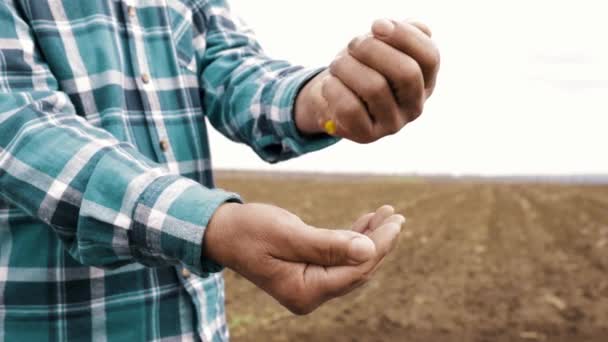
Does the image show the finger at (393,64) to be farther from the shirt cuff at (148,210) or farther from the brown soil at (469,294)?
the brown soil at (469,294)

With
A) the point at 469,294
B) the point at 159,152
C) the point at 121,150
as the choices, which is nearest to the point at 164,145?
the point at 159,152

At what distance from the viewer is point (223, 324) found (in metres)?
1.80

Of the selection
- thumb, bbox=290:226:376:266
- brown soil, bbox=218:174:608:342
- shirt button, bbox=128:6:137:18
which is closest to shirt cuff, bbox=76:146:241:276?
thumb, bbox=290:226:376:266

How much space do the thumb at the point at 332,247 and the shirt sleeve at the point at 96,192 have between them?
0.51 ft

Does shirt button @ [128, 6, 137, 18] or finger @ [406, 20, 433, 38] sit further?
shirt button @ [128, 6, 137, 18]

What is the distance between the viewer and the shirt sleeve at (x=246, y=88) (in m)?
1.63

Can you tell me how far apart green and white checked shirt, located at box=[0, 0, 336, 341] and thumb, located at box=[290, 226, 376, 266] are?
0.16m

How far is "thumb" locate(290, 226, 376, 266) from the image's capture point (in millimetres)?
1022

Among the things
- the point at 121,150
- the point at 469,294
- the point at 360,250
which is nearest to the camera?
the point at 360,250

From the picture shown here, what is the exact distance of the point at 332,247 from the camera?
102 cm

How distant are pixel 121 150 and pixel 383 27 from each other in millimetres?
497

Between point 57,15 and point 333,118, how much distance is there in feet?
2.15

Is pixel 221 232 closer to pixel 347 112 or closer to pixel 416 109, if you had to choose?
pixel 347 112

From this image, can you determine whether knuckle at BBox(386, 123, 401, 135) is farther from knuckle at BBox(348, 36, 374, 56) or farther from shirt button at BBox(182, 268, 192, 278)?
shirt button at BBox(182, 268, 192, 278)
